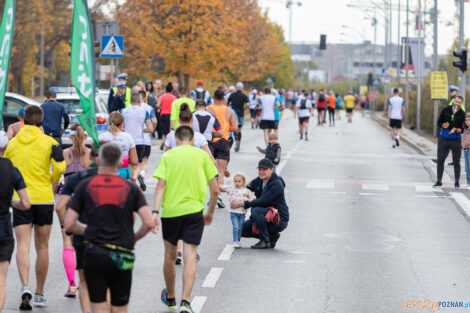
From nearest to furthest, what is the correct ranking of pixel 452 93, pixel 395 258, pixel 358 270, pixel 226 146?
1. pixel 358 270
2. pixel 395 258
3. pixel 226 146
4. pixel 452 93

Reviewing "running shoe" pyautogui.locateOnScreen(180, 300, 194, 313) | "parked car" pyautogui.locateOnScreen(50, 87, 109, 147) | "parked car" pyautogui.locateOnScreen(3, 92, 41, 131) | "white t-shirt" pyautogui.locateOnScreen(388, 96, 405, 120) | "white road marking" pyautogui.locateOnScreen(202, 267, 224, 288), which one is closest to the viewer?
"running shoe" pyautogui.locateOnScreen(180, 300, 194, 313)

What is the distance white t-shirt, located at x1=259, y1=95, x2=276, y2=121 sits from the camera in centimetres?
2784

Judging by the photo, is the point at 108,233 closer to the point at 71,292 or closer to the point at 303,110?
the point at 71,292

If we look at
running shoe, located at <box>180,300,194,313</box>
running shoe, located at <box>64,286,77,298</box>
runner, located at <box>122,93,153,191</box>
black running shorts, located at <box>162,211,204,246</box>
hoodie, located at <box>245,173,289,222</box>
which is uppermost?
runner, located at <box>122,93,153,191</box>

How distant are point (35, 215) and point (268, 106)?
1948cm

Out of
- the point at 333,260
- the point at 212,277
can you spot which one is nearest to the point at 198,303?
the point at 212,277

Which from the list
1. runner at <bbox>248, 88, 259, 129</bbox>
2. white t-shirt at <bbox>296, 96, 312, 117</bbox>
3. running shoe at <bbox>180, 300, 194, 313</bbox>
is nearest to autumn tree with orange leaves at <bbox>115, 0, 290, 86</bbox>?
runner at <bbox>248, 88, 259, 129</bbox>

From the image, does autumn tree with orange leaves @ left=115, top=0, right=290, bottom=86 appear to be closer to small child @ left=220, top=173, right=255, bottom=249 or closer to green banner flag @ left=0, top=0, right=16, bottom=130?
small child @ left=220, top=173, right=255, bottom=249

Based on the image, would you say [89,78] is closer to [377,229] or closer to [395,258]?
→ [395,258]

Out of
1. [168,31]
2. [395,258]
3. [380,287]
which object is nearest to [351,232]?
[395,258]

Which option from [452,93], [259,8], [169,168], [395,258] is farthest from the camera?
[259,8]

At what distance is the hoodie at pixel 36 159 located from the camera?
8.62 m

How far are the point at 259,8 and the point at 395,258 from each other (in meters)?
64.7

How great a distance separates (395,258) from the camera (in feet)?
37.5
